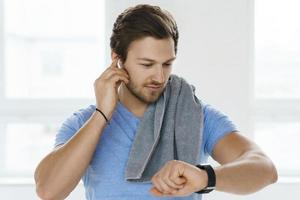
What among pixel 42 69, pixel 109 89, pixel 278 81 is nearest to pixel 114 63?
pixel 109 89

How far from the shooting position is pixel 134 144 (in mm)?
1642

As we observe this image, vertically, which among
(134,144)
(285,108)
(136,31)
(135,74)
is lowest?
(285,108)

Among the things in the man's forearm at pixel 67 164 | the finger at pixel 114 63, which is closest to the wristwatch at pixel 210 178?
the man's forearm at pixel 67 164

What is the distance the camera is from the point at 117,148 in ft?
5.45

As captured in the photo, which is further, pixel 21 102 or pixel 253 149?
pixel 21 102

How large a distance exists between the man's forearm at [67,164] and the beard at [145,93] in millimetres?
197

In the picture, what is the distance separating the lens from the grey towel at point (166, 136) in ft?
5.27

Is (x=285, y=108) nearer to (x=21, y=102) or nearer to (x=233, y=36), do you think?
(x=233, y=36)

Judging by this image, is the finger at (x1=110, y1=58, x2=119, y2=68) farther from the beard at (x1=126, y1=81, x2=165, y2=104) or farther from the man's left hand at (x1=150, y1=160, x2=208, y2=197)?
the man's left hand at (x1=150, y1=160, x2=208, y2=197)

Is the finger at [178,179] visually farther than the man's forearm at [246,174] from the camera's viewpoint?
No

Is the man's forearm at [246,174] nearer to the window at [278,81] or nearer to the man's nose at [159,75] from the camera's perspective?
the man's nose at [159,75]

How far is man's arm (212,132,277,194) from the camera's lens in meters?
1.37

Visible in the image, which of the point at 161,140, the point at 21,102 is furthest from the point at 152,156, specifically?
the point at 21,102

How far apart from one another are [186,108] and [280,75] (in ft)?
4.81
